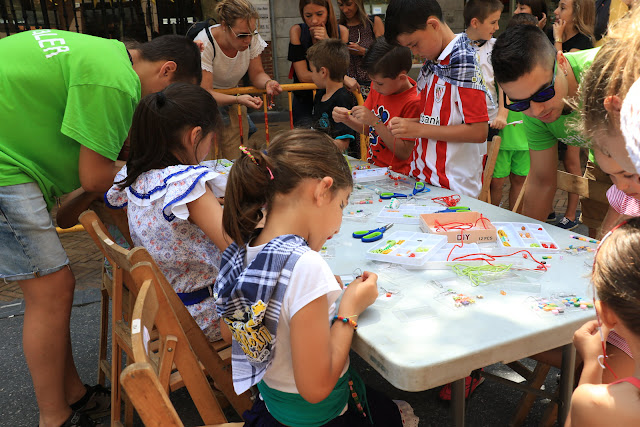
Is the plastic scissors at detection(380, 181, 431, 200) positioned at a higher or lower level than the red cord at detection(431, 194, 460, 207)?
lower

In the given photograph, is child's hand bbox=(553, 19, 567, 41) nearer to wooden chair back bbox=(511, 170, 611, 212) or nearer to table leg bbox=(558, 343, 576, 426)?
wooden chair back bbox=(511, 170, 611, 212)

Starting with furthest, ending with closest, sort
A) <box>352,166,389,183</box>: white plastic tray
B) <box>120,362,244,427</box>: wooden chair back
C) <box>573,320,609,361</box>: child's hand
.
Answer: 1. <box>352,166,389,183</box>: white plastic tray
2. <box>573,320,609,361</box>: child's hand
3. <box>120,362,244,427</box>: wooden chair back

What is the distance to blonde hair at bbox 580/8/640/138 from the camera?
1.11 m

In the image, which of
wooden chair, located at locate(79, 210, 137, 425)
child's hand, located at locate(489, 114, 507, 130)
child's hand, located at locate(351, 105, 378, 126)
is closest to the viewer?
wooden chair, located at locate(79, 210, 137, 425)

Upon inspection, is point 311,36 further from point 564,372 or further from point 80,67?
point 564,372

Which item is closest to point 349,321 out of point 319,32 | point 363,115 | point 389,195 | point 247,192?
point 247,192

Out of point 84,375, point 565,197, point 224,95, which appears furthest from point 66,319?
point 565,197

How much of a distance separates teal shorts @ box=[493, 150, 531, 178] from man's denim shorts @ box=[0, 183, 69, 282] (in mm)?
3619

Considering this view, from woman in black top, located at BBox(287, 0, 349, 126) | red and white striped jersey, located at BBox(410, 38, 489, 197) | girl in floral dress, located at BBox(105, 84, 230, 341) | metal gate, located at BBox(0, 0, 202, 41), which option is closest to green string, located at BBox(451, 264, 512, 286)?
girl in floral dress, located at BBox(105, 84, 230, 341)

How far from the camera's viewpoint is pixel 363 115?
320cm

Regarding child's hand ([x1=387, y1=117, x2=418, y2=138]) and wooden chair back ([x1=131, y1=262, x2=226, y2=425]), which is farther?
child's hand ([x1=387, y1=117, x2=418, y2=138])

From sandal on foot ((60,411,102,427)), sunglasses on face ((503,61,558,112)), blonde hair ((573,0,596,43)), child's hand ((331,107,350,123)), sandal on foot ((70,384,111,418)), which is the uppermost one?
blonde hair ((573,0,596,43))

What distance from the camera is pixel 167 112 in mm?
2133

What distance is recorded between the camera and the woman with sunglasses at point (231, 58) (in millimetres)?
4293
